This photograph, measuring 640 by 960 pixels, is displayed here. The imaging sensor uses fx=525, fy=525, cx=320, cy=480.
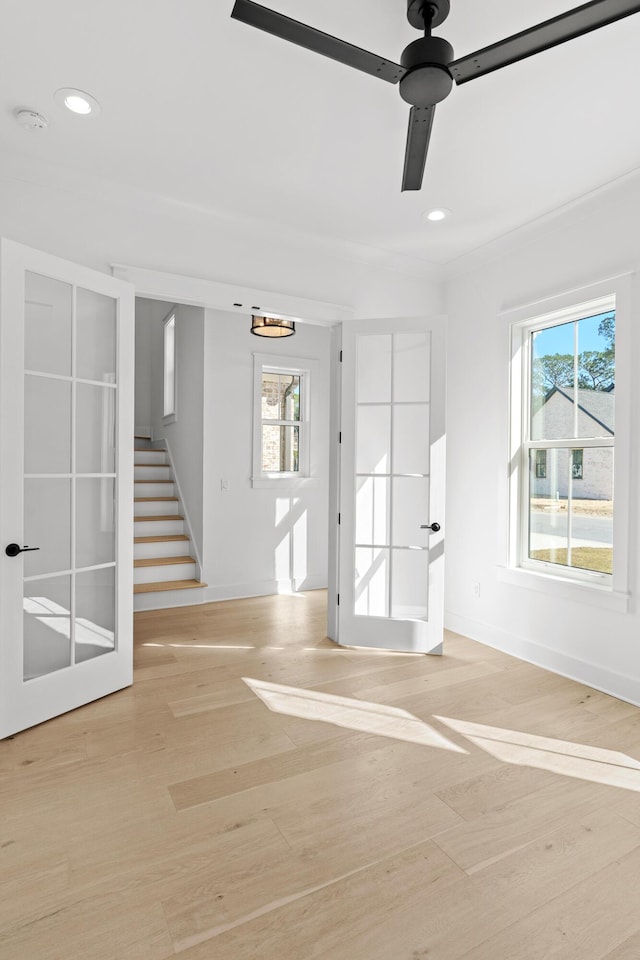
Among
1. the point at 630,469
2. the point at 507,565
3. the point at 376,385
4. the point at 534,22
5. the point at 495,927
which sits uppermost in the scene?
the point at 534,22

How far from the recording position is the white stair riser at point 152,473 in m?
5.89

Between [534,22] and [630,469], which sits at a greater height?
[534,22]

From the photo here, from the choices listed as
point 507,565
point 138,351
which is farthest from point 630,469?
point 138,351

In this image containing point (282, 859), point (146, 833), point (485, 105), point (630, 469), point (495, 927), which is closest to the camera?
point (495, 927)

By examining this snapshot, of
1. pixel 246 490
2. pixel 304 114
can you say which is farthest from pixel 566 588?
pixel 246 490

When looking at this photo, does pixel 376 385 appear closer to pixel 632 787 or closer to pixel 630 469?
pixel 630 469

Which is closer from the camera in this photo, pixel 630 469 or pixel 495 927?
pixel 495 927

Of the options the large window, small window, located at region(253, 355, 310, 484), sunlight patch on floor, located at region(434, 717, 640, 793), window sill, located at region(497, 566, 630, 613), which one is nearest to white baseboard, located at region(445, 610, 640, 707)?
window sill, located at region(497, 566, 630, 613)

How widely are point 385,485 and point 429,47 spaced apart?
8.24 feet

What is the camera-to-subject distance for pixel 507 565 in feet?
12.0

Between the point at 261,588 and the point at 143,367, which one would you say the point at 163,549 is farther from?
the point at 143,367

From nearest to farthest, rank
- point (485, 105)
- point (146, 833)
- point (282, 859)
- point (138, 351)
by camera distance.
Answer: point (282, 859) < point (146, 833) < point (485, 105) < point (138, 351)

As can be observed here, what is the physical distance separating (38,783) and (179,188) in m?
3.01

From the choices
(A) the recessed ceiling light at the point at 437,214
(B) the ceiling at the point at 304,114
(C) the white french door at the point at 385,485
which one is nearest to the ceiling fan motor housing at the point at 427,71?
(B) the ceiling at the point at 304,114
